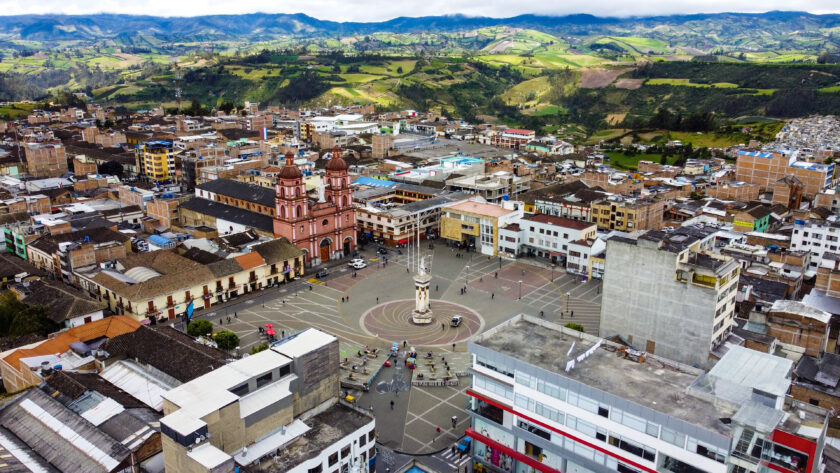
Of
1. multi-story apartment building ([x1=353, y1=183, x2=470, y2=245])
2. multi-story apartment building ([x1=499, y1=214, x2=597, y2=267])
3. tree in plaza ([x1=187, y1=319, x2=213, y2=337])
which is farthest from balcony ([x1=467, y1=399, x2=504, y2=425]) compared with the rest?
multi-story apartment building ([x1=353, y1=183, x2=470, y2=245])

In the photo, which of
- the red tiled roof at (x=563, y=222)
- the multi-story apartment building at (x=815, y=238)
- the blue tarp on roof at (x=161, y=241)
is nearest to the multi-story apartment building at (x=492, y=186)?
the red tiled roof at (x=563, y=222)

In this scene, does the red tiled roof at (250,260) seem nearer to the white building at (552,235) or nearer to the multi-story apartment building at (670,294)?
the white building at (552,235)

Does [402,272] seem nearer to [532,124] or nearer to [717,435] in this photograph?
[717,435]

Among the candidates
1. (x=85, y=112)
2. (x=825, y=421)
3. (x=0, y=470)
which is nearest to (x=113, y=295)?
(x=0, y=470)

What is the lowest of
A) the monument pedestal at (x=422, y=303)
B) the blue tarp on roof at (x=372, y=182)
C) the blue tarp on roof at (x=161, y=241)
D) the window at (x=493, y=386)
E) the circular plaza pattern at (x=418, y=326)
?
the circular plaza pattern at (x=418, y=326)

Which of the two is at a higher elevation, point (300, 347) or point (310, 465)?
point (300, 347)

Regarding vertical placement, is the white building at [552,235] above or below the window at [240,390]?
below
